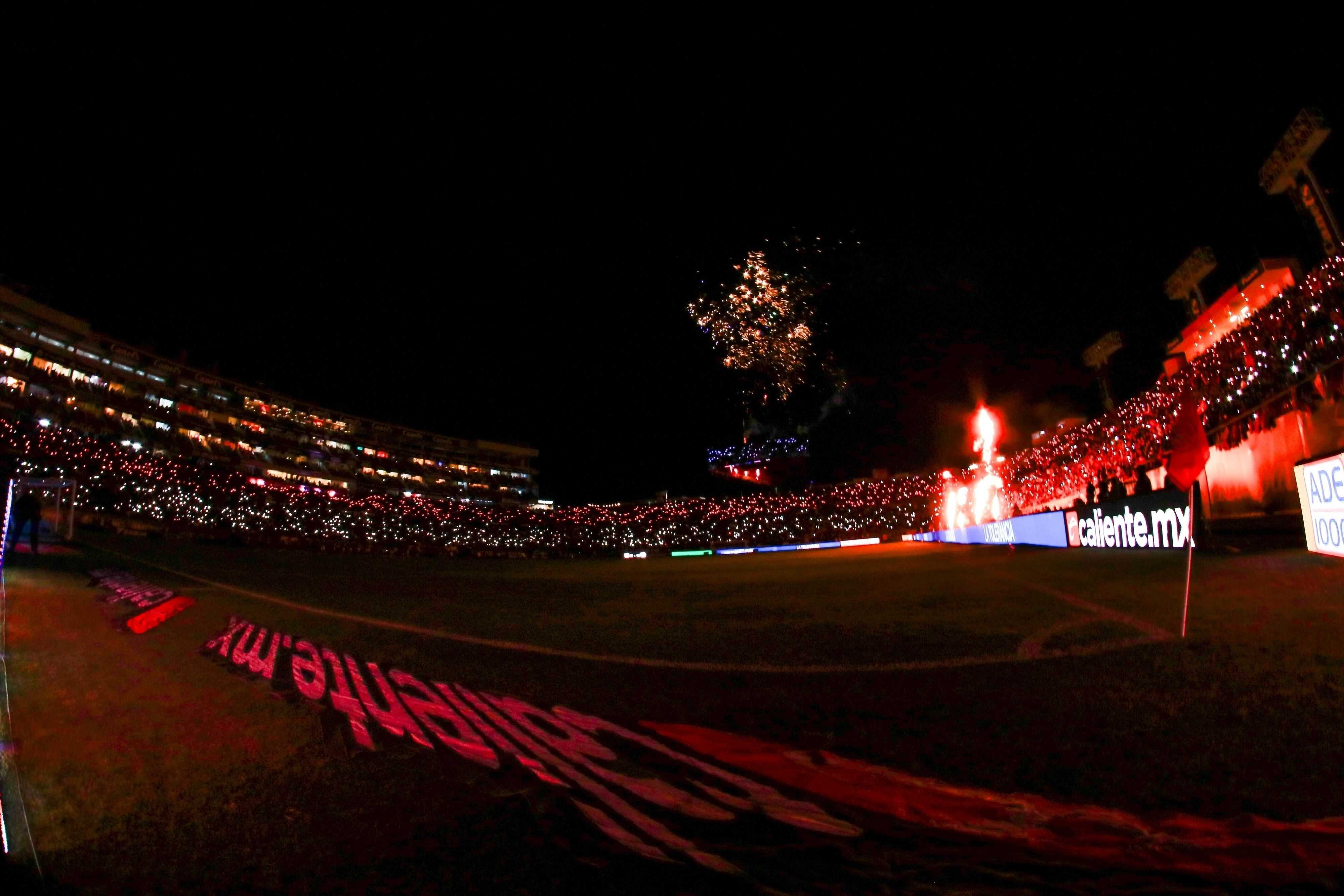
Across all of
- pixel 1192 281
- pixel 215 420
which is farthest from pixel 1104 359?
pixel 215 420

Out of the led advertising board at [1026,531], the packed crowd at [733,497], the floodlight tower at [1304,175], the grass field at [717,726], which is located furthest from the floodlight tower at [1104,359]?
the grass field at [717,726]

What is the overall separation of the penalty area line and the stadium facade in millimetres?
41322

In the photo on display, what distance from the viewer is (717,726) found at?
3766 millimetres

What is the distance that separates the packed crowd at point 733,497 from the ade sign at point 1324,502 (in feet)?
10.9

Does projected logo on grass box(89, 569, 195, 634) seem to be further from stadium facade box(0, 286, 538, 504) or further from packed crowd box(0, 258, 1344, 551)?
stadium facade box(0, 286, 538, 504)

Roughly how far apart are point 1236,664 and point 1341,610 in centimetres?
150

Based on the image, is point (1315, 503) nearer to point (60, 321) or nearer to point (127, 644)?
point (127, 644)

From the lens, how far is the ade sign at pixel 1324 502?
6355 millimetres

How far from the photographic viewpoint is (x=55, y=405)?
129ft

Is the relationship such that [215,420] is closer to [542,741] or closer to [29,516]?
[29,516]

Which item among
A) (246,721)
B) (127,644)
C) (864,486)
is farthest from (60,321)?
(246,721)

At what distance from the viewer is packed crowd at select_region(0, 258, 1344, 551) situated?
10242 millimetres

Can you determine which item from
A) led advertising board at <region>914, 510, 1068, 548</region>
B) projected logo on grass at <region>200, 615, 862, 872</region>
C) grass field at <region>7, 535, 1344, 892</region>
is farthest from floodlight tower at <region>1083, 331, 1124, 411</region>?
projected logo on grass at <region>200, 615, 862, 872</region>

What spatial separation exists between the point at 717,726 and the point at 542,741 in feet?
2.95
